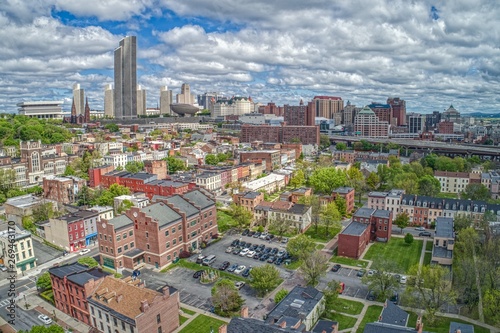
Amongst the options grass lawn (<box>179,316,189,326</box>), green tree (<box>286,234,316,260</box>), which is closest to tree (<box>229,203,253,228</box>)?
green tree (<box>286,234,316,260</box>)

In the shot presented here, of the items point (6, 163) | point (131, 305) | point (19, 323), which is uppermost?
point (6, 163)

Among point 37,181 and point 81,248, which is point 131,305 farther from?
point 37,181

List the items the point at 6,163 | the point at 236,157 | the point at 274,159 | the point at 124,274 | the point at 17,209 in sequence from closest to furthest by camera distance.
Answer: the point at 124,274 < the point at 17,209 < the point at 6,163 < the point at 274,159 < the point at 236,157

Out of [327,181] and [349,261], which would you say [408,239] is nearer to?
[349,261]

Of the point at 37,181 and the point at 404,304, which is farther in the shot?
the point at 37,181

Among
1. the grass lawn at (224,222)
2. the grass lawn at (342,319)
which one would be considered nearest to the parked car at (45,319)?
the grass lawn at (342,319)

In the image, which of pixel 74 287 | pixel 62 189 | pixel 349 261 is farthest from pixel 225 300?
pixel 62 189

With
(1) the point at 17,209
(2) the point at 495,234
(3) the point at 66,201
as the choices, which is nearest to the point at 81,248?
(1) the point at 17,209
